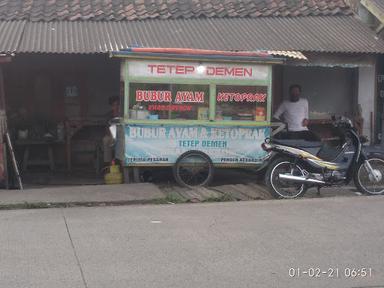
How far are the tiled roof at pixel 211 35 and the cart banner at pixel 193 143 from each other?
1.51m

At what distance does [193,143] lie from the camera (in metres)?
9.33

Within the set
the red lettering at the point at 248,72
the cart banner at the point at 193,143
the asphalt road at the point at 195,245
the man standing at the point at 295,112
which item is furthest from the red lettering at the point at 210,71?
the asphalt road at the point at 195,245

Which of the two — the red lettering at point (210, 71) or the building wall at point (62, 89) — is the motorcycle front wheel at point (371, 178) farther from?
the building wall at point (62, 89)

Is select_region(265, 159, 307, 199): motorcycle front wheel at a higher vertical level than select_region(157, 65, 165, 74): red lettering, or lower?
lower

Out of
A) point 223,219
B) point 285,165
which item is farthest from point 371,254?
point 285,165

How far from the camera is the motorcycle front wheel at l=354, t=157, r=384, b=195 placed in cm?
866

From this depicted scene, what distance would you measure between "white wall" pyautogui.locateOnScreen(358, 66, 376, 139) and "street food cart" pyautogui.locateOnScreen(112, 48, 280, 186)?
3238mm

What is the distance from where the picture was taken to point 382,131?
1137 cm

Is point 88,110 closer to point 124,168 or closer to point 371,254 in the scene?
point 124,168

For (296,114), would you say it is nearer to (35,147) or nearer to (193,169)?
(193,169)

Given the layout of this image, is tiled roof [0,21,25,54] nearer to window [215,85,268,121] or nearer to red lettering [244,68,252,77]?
window [215,85,268,121]

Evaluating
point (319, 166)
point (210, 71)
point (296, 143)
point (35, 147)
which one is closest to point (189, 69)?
point (210, 71)

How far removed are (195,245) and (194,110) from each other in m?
3.89

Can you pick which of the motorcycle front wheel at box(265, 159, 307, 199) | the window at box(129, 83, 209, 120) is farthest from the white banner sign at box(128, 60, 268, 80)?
the motorcycle front wheel at box(265, 159, 307, 199)
